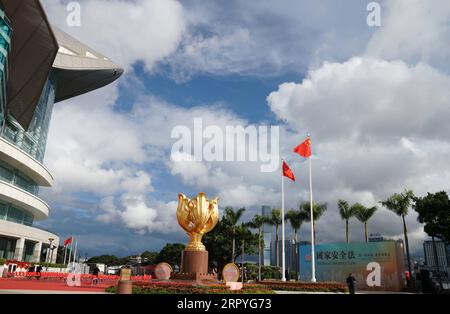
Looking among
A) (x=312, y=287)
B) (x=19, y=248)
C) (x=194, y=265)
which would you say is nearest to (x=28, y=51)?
(x=194, y=265)

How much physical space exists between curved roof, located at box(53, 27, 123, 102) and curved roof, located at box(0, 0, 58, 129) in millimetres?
18695

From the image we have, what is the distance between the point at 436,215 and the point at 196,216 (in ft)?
75.8

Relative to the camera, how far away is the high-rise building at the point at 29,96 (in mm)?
27469

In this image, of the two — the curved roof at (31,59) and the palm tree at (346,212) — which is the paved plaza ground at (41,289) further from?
the palm tree at (346,212)

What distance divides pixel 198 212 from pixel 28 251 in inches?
1438

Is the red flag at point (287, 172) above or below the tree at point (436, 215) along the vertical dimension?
above

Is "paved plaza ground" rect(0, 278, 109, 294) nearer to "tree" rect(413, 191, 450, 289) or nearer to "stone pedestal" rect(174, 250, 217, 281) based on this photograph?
"stone pedestal" rect(174, 250, 217, 281)

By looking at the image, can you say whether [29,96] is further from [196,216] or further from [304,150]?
[304,150]

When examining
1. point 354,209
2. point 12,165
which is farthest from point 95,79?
point 354,209

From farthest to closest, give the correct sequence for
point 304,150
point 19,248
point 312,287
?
point 19,248
point 304,150
point 312,287

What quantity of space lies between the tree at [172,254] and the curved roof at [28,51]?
136 feet

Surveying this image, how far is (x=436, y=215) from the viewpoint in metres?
32.3

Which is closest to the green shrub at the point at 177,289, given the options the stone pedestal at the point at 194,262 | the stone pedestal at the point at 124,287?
the stone pedestal at the point at 124,287

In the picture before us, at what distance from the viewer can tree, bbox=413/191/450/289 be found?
31.7m
